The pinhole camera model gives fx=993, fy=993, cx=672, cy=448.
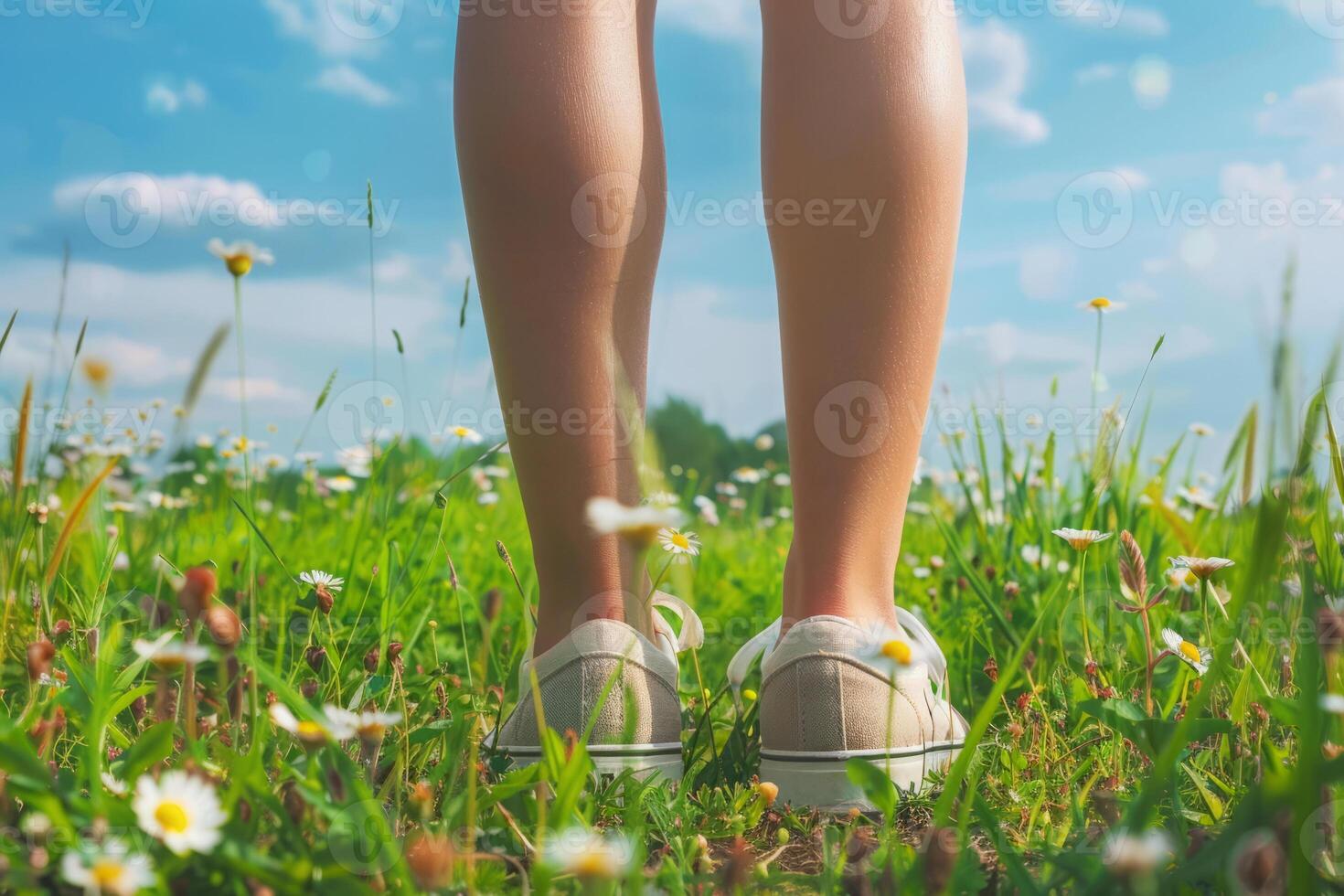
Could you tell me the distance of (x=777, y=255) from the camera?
112 cm

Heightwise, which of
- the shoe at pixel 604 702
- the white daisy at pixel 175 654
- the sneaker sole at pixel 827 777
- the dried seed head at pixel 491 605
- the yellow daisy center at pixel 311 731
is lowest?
the sneaker sole at pixel 827 777

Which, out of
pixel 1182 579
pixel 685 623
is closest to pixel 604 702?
pixel 685 623

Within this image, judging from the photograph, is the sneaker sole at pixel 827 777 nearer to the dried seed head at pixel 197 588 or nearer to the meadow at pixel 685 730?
the meadow at pixel 685 730

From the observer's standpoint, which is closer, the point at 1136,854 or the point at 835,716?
the point at 1136,854

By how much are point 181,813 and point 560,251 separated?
2.13ft

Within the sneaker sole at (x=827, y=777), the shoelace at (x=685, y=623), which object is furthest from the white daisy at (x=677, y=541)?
the sneaker sole at (x=827, y=777)

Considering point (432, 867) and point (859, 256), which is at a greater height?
point (859, 256)

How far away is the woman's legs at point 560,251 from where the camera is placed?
105cm

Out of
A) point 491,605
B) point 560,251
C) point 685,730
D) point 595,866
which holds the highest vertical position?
point 560,251

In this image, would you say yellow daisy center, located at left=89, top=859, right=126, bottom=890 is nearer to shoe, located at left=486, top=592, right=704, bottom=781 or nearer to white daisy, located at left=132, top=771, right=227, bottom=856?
white daisy, located at left=132, top=771, right=227, bottom=856

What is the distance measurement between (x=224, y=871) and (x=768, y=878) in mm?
401

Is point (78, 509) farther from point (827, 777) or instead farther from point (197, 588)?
point (827, 777)

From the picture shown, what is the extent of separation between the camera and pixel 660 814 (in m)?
0.91

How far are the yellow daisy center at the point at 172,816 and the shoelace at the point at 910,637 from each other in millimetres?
695
